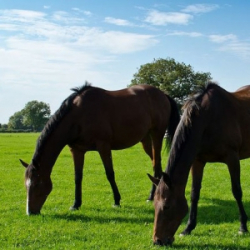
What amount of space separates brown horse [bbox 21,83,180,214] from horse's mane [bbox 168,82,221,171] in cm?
256

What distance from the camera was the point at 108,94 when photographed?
862 centimetres

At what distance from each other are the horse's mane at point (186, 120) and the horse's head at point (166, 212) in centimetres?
38

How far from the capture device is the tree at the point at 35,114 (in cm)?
11738

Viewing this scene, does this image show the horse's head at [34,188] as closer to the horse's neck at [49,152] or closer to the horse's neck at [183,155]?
the horse's neck at [49,152]

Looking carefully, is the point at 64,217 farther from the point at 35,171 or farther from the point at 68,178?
the point at 68,178

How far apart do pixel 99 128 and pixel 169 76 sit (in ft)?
170

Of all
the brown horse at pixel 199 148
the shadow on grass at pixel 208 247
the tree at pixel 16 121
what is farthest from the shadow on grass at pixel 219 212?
the tree at pixel 16 121

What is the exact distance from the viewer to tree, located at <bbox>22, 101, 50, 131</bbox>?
117375 mm

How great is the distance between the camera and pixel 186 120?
218 inches

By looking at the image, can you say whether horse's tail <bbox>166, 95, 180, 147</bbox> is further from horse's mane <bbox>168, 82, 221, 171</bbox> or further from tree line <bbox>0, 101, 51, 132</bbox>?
tree line <bbox>0, 101, 51, 132</bbox>

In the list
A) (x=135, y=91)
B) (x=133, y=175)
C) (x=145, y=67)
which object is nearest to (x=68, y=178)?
(x=133, y=175)

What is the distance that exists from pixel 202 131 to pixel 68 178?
8.07 m

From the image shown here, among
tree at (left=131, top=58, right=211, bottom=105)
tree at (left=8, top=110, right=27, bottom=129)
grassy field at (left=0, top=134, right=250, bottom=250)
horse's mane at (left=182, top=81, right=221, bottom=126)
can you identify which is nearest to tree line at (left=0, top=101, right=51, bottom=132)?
tree at (left=8, top=110, right=27, bottom=129)

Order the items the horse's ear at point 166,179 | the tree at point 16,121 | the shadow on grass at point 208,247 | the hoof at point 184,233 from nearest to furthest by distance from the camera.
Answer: the horse's ear at point 166,179, the shadow on grass at point 208,247, the hoof at point 184,233, the tree at point 16,121
